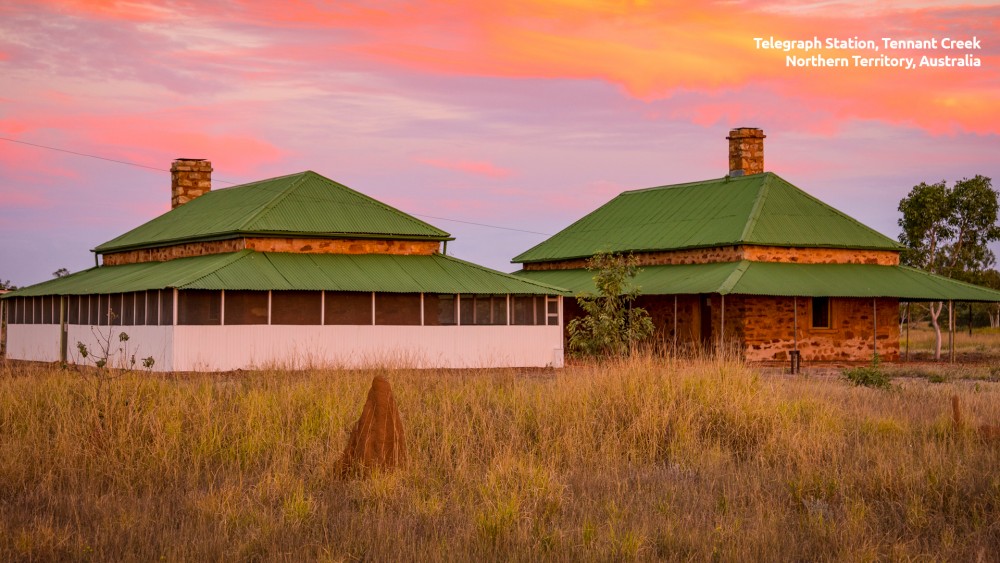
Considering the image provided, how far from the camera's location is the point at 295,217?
33250 mm

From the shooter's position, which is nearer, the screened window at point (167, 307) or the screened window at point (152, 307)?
the screened window at point (167, 307)

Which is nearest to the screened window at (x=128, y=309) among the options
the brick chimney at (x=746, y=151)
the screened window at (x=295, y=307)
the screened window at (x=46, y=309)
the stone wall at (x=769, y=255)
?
the screened window at (x=295, y=307)

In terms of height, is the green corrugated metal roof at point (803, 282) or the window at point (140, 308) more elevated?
the green corrugated metal roof at point (803, 282)

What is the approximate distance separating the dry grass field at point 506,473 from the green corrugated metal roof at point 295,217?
615 inches

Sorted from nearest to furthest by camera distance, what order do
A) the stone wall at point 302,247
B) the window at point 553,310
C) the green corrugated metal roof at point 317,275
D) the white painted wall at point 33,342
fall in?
the green corrugated metal roof at point 317,275, the stone wall at point 302,247, the window at point 553,310, the white painted wall at point 33,342

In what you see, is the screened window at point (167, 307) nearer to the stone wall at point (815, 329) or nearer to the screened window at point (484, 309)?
the screened window at point (484, 309)

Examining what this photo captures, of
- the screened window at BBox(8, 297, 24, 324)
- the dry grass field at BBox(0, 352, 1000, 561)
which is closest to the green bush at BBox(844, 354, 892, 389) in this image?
the dry grass field at BBox(0, 352, 1000, 561)

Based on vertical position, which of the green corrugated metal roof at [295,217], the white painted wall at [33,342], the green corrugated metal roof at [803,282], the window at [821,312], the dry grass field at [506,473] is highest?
the green corrugated metal roof at [295,217]

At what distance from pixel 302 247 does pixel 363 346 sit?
3.95m

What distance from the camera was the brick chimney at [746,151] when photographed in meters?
42.8

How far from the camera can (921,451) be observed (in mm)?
12898

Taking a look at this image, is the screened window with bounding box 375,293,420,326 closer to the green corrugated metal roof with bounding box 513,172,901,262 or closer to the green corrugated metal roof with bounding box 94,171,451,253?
the green corrugated metal roof with bounding box 94,171,451,253

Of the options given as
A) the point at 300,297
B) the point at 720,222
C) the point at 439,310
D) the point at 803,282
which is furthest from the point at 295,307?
the point at 720,222

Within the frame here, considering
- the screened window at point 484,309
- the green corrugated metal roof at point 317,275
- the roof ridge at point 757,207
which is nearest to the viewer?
the green corrugated metal roof at point 317,275
